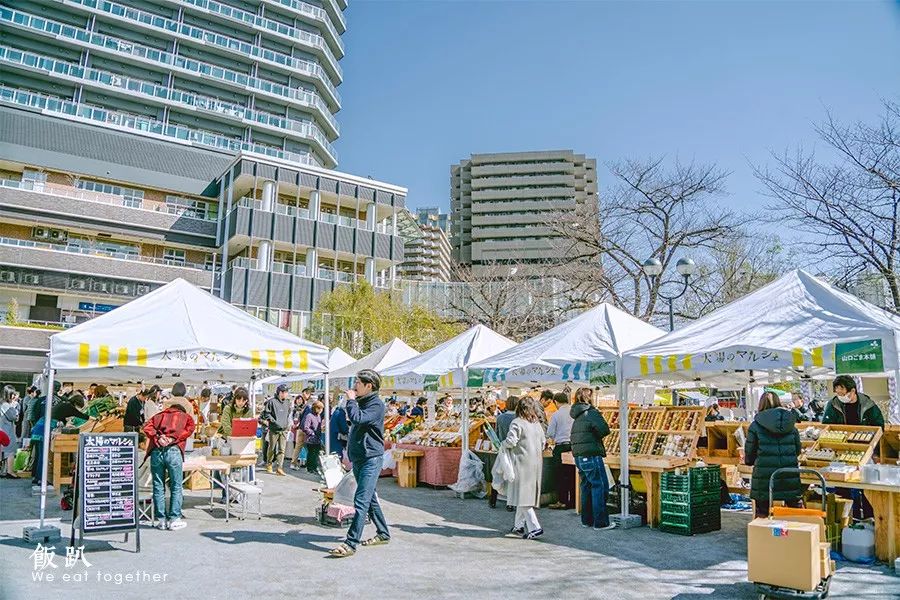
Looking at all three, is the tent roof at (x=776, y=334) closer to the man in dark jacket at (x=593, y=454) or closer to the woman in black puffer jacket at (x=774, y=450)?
the woman in black puffer jacket at (x=774, y=450)

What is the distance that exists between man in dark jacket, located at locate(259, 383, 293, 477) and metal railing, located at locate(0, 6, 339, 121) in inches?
1676

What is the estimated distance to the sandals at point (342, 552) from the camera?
22.3 ft

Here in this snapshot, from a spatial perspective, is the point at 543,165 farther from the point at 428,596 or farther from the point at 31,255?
the point at 428,596

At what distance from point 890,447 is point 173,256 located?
40.0m

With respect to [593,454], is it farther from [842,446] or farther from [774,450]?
[842,446]

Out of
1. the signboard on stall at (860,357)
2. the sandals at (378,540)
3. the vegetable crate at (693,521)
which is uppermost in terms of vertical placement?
the signboard on stall at (860,357)

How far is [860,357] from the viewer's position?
22.2 feet

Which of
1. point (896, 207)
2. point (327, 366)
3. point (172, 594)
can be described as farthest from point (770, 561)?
point (896, 207)

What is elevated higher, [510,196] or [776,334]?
[510,196]

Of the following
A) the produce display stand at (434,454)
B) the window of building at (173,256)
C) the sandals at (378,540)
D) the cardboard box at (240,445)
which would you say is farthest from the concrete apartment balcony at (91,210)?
the sandals at (378,540)

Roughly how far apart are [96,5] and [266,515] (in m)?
51.1

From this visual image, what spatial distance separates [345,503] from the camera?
27.6 ft

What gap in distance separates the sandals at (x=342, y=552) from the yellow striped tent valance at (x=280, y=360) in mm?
3065

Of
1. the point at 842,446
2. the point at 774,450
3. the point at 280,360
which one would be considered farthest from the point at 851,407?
the point at 280,360
